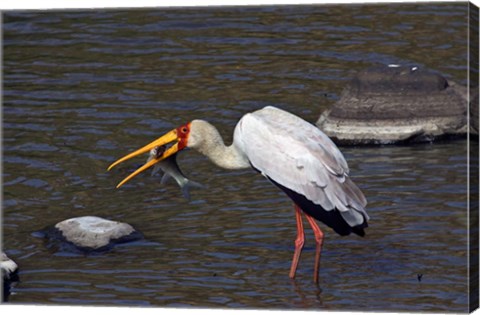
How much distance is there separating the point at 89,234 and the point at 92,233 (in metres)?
0.02

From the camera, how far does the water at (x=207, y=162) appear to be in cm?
1082

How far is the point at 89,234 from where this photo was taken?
11602mm

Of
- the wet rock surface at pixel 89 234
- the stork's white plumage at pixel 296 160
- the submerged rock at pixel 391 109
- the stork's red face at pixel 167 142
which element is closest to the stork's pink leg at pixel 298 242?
the stork's white plumage at pixel 296 160

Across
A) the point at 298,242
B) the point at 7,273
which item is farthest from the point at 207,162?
the point at 7,273

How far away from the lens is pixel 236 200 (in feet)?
38.4

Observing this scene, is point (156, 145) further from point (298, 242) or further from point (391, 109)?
point (391, 109)

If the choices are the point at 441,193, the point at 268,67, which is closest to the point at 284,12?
the point at 268,67

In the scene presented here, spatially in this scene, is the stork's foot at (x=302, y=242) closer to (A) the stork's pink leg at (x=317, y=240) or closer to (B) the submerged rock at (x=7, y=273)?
(A) the stork's pink leg at (x=317, y=240)

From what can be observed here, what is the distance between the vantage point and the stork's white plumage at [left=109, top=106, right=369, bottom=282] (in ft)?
35.7

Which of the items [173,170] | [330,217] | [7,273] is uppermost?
[173,170]

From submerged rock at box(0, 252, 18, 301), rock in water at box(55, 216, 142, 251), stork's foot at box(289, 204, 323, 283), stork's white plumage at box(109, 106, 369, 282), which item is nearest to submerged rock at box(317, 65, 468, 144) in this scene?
stork's white plumage at box(109, 106, 369, 282)

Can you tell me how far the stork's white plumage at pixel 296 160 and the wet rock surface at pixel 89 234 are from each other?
711 millimetres

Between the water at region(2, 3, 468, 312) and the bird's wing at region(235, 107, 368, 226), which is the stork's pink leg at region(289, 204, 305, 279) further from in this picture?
the bird's wing at region(235, 107, 368, 226)

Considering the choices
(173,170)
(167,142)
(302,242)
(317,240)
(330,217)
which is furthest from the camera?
(173,170)
